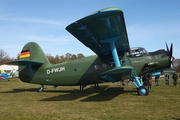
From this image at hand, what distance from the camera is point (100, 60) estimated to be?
11.4m

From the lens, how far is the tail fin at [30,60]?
12587 mm

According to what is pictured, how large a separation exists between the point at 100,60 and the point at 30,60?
16.3ft

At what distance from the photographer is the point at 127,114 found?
5.76 metres

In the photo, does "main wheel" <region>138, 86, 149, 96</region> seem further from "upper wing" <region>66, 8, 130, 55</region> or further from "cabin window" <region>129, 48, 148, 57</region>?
"upper wing" <region>66, 8, 130, 55</region>

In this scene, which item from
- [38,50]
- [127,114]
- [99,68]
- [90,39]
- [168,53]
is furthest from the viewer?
[38,50]

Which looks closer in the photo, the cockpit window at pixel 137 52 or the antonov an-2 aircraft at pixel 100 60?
the antonov an-2 aircraft at pixel 100 60

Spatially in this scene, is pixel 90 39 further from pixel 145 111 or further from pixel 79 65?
pixel 145 111

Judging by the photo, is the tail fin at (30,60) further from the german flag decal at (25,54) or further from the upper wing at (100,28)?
the upper wing at (100,28)

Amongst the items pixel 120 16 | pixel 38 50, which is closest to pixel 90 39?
pixel 120 16

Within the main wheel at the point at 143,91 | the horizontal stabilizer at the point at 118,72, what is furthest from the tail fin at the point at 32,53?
the main wheel at the point at 143,91

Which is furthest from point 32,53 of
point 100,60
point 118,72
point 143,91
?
point 143,91

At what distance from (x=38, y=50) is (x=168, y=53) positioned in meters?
8.91

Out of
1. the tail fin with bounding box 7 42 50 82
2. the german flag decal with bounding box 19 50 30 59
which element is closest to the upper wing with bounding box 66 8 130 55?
the tail fin with bounding box 7 42 50 82

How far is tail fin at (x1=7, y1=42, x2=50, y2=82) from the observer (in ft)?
41.3
